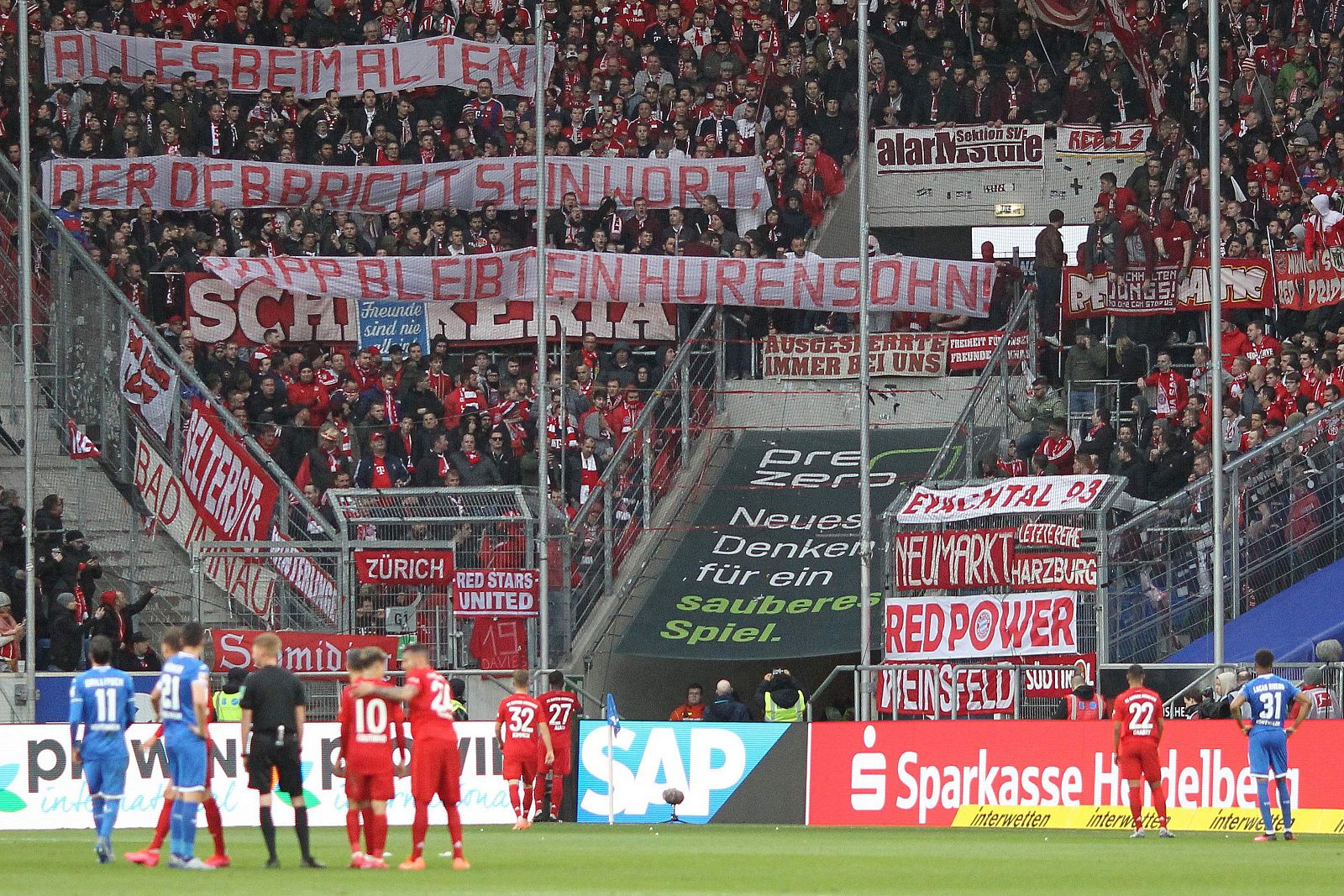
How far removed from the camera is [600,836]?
21.8 m

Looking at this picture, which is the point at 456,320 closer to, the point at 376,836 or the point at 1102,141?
the point at 1102,141

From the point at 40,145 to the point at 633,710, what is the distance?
456 inches

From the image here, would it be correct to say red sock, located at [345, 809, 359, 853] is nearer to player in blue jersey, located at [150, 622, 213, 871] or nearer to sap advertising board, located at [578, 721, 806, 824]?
player in blue jersey, located at [150, 622, 213, 871]

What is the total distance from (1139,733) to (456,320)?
1494 cm

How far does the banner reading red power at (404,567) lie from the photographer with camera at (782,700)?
3707 mm

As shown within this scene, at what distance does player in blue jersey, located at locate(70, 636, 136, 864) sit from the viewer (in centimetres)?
1680

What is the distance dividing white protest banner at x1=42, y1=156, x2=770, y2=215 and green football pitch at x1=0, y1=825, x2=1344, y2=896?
41.7ft

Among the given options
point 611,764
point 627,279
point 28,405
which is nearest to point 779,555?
point 627,279

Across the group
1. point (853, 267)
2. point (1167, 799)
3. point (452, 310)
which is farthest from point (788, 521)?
point (1167, 799)

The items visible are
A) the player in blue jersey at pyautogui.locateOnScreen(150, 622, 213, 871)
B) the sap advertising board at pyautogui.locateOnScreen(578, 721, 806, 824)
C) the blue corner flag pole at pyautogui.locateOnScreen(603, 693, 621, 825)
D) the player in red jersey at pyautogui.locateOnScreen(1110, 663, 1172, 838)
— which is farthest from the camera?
the blue corner flag pole at pyautogui.locateOnScreen(603, 693, 621, 825)

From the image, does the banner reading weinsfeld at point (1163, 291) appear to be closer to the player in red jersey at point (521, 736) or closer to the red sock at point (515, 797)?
the player in red jersey at point (521, 736)

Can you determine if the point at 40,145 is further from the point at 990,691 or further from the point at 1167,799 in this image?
the point at 1167,799

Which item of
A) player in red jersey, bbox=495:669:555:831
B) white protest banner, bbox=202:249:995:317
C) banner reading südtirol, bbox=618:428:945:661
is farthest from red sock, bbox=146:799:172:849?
white protest banner, bbox=202:249:995:317

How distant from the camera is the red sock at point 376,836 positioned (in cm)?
1609
